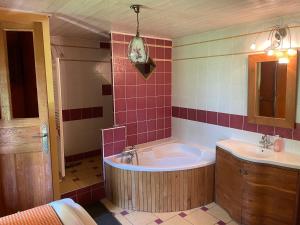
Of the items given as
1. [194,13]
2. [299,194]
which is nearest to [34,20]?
[194,13]

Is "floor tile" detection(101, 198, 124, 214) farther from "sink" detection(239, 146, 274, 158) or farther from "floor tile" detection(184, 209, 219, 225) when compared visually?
"sink" detection(239, 146, 274, 158)

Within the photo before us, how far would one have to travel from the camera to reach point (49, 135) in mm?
2543

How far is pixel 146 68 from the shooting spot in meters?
3.66

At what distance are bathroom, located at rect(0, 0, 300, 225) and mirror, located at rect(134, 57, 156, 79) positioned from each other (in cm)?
2

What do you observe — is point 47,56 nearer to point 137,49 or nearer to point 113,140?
point 137,49

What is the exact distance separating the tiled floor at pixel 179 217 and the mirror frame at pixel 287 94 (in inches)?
47.3

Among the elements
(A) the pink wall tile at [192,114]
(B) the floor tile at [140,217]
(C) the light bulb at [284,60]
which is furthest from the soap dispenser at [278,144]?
(B) the floor tile at [140,217]

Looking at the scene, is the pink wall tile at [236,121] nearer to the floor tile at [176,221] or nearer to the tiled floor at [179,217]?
the tiled floor at [179,217]

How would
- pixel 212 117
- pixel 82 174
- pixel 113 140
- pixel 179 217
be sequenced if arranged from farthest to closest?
1. pixel 82 174
2. pixel 212 117
3. pixel 113 140
4. pixel 179 217

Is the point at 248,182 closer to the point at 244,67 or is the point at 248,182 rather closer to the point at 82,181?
the point at 244,67

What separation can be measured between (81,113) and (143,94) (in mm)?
1208

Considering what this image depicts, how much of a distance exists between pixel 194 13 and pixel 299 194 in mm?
2003

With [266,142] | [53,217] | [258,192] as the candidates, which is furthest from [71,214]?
[266,142]

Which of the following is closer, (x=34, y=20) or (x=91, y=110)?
(x=34, y=20)
